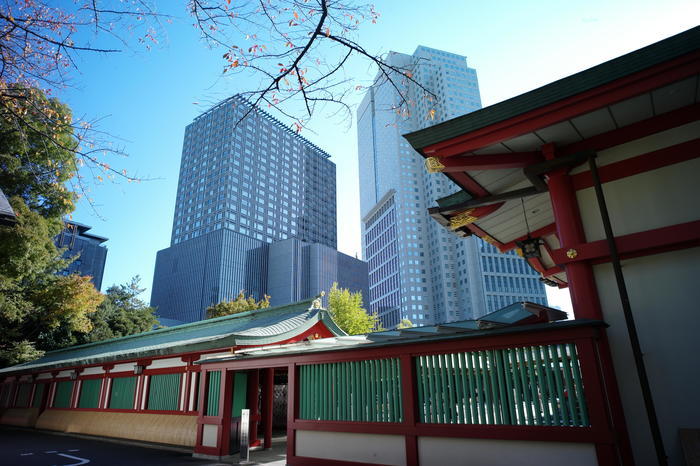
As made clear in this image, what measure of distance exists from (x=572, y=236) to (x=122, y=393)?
1603cm

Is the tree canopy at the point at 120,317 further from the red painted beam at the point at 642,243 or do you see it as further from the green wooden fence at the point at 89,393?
the red painted beam at the point at 642,243

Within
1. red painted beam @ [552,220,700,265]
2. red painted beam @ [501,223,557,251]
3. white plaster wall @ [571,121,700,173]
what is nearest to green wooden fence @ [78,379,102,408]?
red painted beam @ [501,223,557,251]

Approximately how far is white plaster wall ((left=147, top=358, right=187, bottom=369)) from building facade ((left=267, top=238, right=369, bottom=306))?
216 feet

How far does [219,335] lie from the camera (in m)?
14.2

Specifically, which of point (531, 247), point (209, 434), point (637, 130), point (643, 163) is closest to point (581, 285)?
point (643, 163)

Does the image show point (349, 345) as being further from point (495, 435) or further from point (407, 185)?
point (407, 185)

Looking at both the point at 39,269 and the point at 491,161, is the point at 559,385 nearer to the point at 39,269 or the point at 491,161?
Result: the point at 491,161

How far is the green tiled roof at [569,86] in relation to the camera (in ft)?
15.5

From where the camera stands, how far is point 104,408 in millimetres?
15383

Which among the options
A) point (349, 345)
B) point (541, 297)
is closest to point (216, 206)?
point (541, 297)

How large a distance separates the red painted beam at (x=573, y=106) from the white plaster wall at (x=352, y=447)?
4.74 m

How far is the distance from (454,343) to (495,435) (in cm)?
133

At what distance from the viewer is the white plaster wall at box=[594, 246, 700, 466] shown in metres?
4.64

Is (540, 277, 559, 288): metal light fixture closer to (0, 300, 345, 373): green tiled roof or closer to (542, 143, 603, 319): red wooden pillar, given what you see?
(542, 143, 603, 319): red wooden pillar
